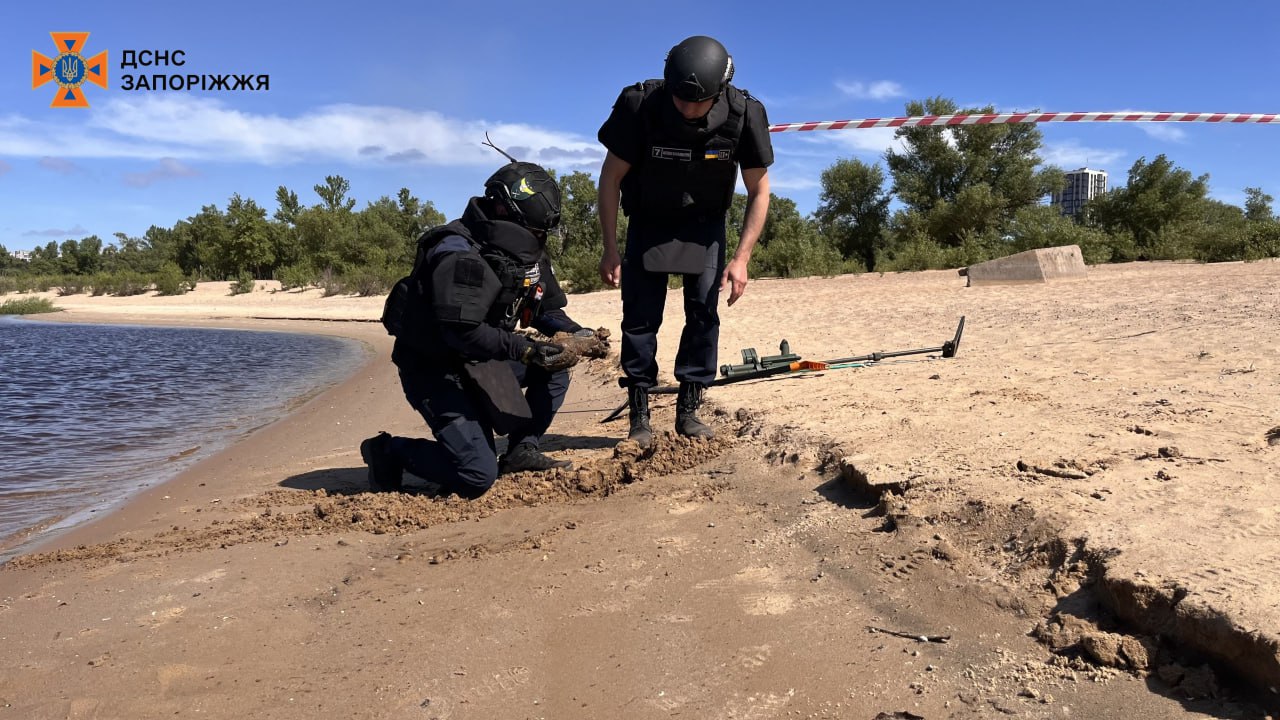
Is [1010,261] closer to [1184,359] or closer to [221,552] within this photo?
[1184,359]

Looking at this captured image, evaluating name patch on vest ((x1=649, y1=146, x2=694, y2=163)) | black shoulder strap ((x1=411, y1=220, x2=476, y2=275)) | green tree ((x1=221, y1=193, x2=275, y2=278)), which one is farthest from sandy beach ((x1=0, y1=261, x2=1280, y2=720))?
green tree ((x1=221, y1=193, x2=275, y2=278))

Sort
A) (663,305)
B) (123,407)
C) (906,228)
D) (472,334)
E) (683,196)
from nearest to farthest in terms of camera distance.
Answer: (472,334) → (683,196) → (663,305) → (123,407) → (906,228)

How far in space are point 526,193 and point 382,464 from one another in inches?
55.6

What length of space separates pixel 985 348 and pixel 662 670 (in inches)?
191

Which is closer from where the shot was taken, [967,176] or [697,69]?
[697,69]

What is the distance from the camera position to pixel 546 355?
3924 millimetres

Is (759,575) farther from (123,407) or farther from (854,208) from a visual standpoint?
(854,208)

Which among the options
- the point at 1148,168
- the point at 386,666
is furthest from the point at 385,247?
the point at 386,666

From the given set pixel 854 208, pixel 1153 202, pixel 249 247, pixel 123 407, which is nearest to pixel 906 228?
pixel 854 208

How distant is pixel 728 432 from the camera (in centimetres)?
444

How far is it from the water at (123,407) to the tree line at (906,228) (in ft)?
14.3

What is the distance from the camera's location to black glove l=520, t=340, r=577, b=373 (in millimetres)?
3920

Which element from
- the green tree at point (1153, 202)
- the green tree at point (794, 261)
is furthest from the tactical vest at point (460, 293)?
the green tree at point (1153, 202)

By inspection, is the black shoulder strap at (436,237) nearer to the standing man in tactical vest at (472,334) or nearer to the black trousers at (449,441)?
the standing man in tactical vest at (472,334)
